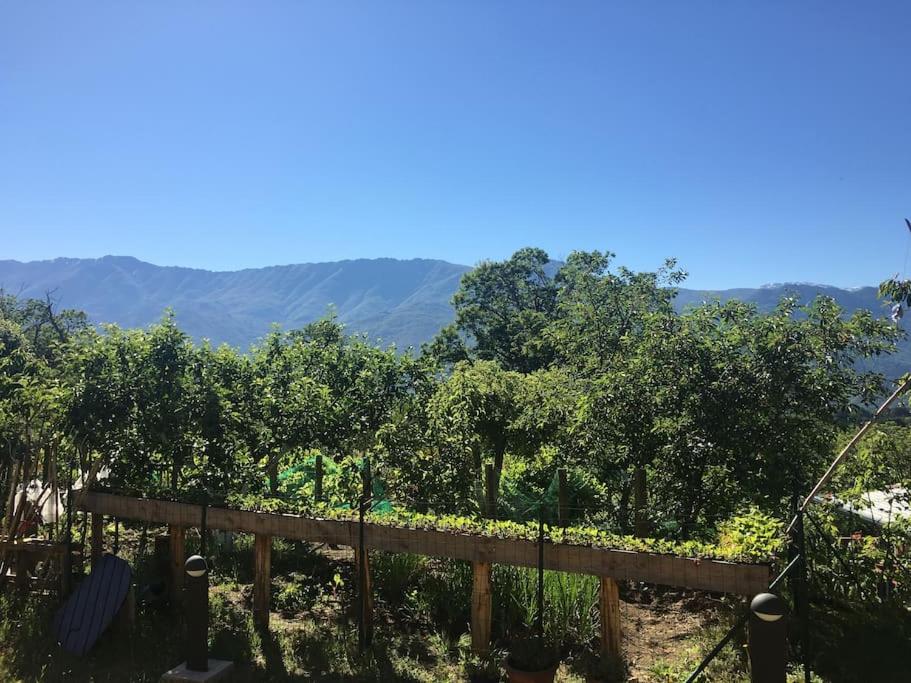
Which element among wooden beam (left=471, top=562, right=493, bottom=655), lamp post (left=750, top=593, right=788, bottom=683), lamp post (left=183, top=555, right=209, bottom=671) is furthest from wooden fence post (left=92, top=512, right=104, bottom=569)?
lamp post (left=750, top=593, right=788, bottom=683)

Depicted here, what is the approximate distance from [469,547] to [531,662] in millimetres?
1082

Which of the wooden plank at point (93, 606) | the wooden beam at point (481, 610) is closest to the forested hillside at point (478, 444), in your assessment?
the wooden beam at point (481, 610)

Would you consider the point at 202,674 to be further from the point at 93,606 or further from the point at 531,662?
the point at 531,662

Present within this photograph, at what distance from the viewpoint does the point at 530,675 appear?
5027 millimetres

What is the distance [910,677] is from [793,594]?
93 cm

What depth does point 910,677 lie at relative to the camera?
15.6 ft

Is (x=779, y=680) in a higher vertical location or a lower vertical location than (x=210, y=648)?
higher

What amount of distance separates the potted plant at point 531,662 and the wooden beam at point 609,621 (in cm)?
60

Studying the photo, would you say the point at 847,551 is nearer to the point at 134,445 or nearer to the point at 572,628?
the point at 572,628

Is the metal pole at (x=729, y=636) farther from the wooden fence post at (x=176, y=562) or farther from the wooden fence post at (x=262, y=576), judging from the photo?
the wooden fence post at (x=176, y=562)

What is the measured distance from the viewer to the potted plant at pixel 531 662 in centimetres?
504

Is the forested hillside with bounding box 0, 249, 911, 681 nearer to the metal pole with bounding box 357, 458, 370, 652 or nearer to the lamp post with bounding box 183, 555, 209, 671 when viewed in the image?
the metal pole with bounding box 357, 458, 370, 652

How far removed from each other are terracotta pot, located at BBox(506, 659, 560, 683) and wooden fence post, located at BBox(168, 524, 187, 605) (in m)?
3.98

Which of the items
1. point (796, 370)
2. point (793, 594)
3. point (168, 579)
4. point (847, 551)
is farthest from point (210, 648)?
point (796, 370)
